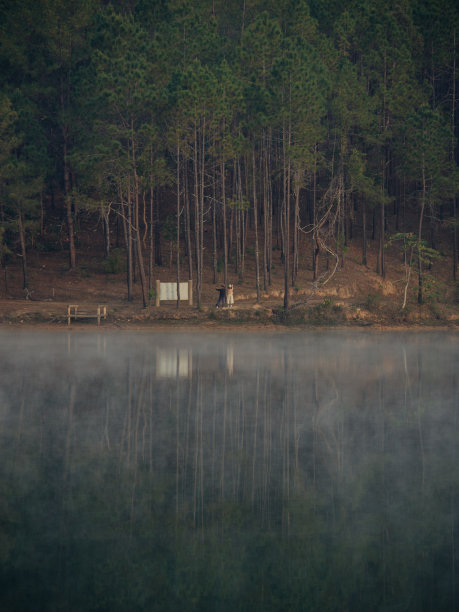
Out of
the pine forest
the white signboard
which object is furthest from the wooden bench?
the white signboard

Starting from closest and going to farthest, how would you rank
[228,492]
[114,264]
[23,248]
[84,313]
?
[228,492] → [84,313] → [23,248] → [114,264]

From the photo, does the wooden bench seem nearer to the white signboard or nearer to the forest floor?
the forest floor

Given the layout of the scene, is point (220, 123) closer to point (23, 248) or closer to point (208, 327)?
point (208, 327)

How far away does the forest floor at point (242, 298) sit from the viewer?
36969 millimetres

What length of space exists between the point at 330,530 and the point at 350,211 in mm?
50379

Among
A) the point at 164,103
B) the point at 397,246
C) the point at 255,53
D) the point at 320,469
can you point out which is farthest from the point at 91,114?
the point at 320,469

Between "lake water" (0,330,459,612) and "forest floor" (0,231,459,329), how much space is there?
18.2 m

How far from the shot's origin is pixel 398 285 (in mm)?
49281

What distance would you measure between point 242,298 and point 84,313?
9.23 meters

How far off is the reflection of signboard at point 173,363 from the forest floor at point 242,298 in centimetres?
1106

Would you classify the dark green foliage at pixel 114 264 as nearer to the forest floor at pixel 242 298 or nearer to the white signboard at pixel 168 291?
the forest floor at pixel 242 298

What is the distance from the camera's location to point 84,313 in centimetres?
3681

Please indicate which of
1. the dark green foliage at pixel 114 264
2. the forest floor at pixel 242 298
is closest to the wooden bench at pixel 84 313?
the forest floor at pixel 242 298

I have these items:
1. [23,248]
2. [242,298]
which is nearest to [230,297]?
[242,298]
